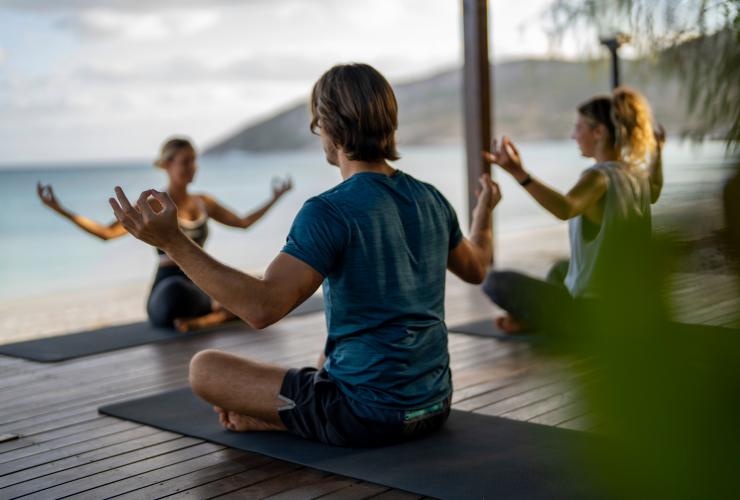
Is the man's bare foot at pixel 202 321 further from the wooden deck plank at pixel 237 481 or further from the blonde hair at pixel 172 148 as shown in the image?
the wooden deck plank at pixel 237 481

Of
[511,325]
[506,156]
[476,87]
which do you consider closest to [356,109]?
[506,156]

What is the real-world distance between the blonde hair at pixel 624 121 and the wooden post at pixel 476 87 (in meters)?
2.63

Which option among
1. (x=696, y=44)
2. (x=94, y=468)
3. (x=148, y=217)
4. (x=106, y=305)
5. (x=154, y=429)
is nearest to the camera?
(x=696, y=44)

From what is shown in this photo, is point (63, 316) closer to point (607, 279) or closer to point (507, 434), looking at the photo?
point (507, 434)

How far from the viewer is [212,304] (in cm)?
453

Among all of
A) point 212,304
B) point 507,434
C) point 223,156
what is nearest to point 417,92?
point 223,156

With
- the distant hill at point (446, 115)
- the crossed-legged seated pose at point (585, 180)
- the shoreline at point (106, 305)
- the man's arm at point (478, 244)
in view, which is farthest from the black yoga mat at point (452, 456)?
the distant hill at point (446, 115)

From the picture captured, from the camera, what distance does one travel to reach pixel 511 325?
154 inches

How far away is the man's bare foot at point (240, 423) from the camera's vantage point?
2.51 m

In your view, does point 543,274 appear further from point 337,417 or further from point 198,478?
point 198,478

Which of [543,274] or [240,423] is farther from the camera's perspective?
[543,274]

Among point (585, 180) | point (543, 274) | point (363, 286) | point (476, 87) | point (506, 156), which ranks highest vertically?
point (476, 87)

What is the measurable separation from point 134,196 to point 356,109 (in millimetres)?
23374

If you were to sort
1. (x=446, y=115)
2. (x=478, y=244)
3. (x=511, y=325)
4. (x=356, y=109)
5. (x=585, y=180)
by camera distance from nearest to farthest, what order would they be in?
1. (x=356, y=109)
2. (x=478, y=244)
3. (x=585, y=180)
4. (x=511, y=325)
5. (x=446, y=115)
